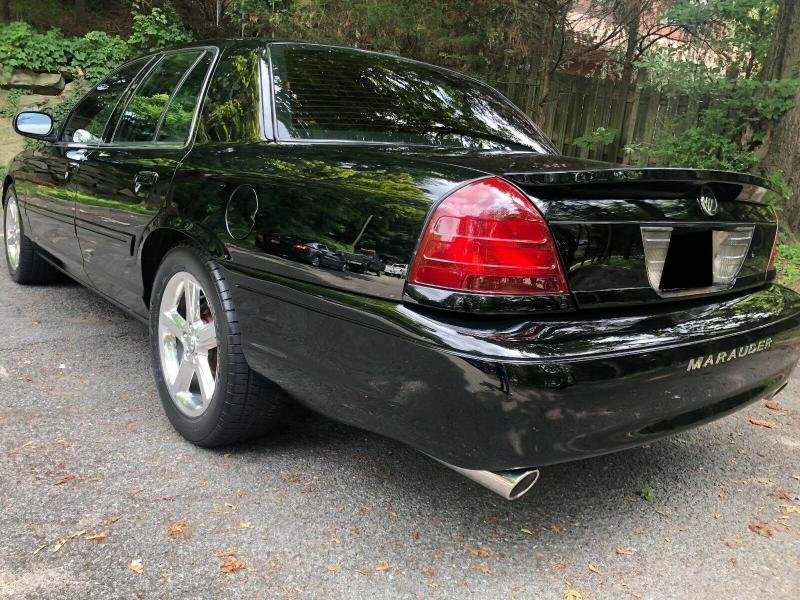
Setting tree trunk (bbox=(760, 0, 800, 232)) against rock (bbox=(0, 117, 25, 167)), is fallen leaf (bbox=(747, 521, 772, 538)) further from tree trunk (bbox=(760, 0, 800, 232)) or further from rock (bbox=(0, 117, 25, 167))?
rock (bbox=(0, 117, 25, 167))

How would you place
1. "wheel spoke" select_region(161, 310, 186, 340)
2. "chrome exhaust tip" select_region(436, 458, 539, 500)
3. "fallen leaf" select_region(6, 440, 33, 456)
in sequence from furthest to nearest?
1. "wheel spoke" select_region(161, 310, 186, 340)
2. "fallen leaf" select_region(6, 440, 33, 456)
3. "chrome exhaust tip" select_region(436, 458, 539, 500)

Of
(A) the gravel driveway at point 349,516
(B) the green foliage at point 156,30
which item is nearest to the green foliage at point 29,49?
(B) the green foliage at point 156,30

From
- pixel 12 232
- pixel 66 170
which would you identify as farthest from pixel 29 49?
pixel 66 170

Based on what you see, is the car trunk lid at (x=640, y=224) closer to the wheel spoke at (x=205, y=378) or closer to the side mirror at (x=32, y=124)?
the wheel spoke at (x=205, y=378)

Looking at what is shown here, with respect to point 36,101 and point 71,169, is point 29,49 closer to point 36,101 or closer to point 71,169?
point 36,101

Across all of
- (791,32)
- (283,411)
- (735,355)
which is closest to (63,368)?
(283,411)

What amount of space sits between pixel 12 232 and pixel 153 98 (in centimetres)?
250

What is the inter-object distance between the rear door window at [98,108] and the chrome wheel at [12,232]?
1054 mm

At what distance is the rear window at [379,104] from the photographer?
8.91 ft

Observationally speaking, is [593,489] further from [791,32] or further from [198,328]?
[791,32]

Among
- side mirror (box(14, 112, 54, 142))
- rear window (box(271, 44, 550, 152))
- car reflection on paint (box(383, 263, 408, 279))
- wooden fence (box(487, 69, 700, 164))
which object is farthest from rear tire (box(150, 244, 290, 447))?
wooden fence (box(487, 69, 700, 164))

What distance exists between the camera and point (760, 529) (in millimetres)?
2457

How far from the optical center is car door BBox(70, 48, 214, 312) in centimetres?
304

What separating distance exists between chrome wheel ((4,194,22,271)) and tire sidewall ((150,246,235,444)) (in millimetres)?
2591
